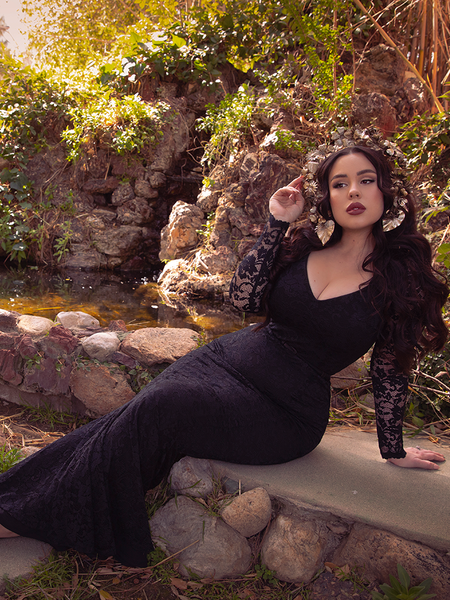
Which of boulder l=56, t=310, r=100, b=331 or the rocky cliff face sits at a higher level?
the rocky cliff face

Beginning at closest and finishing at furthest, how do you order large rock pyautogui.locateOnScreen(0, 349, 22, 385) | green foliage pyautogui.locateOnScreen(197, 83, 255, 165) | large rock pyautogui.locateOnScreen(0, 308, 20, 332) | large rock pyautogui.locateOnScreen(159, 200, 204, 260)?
large rock pyautogui.locateOnScreen(0, 349, 22, 385) → large rock pyautogui.locateOnScreen(0, 308, 20, 332) → green foliage pyautogui.locateOnScreen(197, 83, 255, 165) → large rock pyautogui.locateOnScreen(159, 200, 204, 260)

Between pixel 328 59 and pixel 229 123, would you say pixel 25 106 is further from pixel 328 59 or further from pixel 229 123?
pixel 328 59

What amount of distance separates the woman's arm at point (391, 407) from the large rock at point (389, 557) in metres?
0.39

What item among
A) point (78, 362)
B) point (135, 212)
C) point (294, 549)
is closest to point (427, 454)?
point (294, 549)

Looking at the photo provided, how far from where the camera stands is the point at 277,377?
182 cm

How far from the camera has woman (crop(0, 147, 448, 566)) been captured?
157 centimetres

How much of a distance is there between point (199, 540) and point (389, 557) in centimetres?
67

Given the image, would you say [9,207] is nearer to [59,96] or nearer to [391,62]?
[59,96]

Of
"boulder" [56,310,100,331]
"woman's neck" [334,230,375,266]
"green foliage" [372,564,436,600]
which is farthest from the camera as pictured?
"boulder" [56,310,100,331]

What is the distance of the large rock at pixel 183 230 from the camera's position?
5.34 metres

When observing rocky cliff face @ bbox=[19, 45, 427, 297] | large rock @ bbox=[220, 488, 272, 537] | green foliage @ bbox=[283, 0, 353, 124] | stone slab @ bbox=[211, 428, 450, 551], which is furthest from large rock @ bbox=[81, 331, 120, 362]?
green foliage @ bbox=[283, 0, 353, 124]

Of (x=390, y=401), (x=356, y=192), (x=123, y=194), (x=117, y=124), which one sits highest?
(x=117, y=124)

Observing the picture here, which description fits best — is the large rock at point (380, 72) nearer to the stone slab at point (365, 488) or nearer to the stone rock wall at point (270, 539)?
the stone slab at point (365, 488)

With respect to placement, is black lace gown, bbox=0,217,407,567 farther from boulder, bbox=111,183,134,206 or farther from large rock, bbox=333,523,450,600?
boulder, bbox=111,183,134,206
